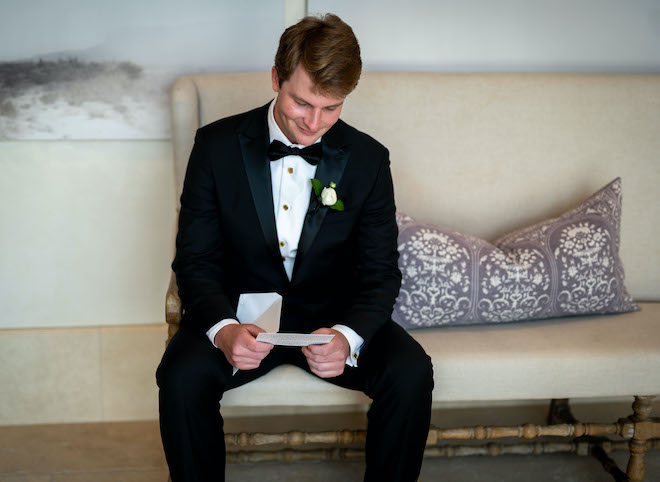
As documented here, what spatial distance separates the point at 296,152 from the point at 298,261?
1.22ft

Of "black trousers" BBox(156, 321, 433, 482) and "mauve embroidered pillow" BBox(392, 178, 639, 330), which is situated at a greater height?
"mauve embroidered pillow" BBox(392, 178, 639, 330)

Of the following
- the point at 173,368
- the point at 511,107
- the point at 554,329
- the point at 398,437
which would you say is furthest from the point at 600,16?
the point at 173,368

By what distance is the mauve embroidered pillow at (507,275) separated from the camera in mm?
2566

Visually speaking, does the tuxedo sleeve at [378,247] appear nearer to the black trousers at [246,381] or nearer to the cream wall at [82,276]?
the black trousers at [246,381]

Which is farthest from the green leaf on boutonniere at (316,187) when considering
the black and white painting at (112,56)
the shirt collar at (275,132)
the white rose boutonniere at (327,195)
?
the black and white painting at (112,56)

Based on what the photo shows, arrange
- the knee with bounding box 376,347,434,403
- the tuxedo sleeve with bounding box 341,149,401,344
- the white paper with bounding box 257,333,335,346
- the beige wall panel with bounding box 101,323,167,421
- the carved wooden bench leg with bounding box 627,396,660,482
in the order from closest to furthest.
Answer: the white paper with bounding box 257,333,335,346, the knee with bounding box 376,347,434,403, the tuxedo sleeve with bounding box 341,149,401,344, the carved wooden bench leg with bounding box 627,396,660,482, the beige wall panel with bounding box 101,323,167,421

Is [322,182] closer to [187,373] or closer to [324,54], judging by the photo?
[324,54]

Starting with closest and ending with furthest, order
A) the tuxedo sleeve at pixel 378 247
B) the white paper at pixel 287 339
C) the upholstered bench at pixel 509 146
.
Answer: the white paper at pixel 287 339 < the tuxedo sleeve at pixel 378 247 < the upholstered bench at pixel 509 146

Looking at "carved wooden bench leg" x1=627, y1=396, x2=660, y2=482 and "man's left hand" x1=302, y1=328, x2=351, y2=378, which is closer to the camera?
"man's left hand" x1=302, y1=328, x2=351, y2=378

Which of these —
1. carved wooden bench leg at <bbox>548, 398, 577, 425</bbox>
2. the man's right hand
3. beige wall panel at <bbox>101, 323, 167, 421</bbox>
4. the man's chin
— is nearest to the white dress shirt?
the man's chin

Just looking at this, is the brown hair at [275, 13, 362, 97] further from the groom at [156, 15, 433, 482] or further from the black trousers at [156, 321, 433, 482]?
the black trousers at [156, 321, 433, 482]

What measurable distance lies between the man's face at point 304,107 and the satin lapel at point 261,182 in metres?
0.17

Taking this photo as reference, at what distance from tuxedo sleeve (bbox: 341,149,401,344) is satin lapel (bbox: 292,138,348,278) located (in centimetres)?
15

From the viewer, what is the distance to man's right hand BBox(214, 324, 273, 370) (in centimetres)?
200
